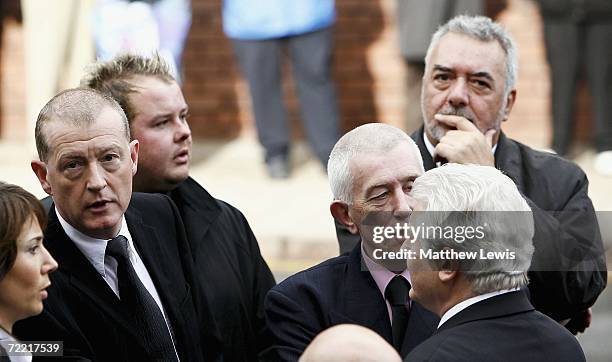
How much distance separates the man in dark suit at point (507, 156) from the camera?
184 inches

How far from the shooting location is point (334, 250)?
9.33 meters

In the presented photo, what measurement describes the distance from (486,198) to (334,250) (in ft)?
18.6

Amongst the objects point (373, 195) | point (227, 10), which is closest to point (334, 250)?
point (227, 10)

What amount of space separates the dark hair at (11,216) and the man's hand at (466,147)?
156 cm

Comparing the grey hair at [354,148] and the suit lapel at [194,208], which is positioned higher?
the grey hair at [354,148]

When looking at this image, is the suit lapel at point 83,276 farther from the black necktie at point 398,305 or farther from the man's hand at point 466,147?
the man's hand at point 466,147

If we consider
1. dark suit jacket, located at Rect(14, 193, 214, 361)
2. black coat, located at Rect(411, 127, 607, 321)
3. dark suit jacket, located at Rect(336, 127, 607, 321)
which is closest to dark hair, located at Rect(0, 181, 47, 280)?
dark suit jacket, located at Rect(14, 193, 214, 361)

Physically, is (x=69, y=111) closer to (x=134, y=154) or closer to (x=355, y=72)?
(x=134, y=154)

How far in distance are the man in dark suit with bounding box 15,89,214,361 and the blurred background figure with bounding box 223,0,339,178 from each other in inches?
243

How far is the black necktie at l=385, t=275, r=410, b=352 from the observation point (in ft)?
13.6

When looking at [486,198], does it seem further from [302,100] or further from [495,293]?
[302,100]

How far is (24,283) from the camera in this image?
3635 millimetres

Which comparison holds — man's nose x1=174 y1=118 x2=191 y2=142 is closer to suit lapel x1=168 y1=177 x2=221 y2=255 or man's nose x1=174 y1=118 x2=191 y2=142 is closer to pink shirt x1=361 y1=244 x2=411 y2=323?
suit lapel x1=168 y1=177 x2=221 y2=255

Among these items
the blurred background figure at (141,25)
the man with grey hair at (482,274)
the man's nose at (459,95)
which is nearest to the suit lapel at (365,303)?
the man with grey hair at (482,274)
